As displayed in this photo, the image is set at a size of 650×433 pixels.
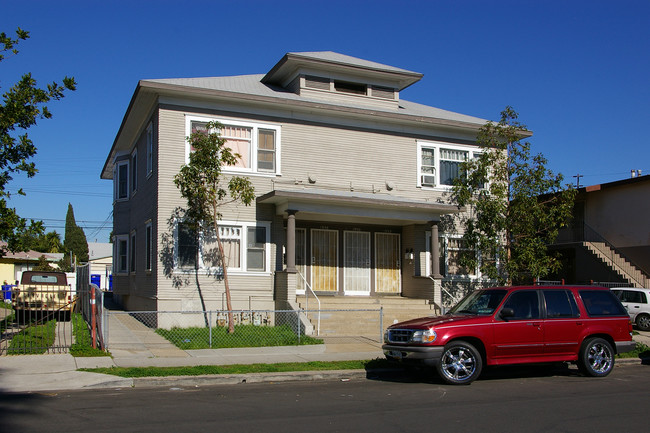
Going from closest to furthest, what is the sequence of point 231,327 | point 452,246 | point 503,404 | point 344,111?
point 503,404
point 231,327
point 344,111
point 452,246

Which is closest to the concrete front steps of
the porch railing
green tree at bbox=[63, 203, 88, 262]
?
the porch railing

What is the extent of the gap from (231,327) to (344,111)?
26.5 feet

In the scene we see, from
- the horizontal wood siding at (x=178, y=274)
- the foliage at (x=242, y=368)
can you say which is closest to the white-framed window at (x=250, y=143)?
the horizontal wood siding at (x=178, y=274)

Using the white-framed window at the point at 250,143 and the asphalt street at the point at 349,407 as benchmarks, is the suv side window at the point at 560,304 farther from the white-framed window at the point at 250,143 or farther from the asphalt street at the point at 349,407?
the white-framed window at the point at 250,143

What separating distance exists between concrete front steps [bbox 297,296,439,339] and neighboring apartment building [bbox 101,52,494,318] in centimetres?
55

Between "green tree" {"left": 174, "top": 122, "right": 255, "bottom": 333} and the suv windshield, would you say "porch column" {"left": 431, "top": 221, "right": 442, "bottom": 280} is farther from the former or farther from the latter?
the suv windshield

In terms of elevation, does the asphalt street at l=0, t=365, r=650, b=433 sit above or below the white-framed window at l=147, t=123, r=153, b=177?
below

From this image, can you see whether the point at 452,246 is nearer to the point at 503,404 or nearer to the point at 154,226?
the point at 154,226

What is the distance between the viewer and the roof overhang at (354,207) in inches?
727

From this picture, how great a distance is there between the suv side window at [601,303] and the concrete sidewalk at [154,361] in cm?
246

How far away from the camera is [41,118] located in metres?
13.9

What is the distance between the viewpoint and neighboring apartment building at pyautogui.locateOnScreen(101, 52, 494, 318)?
18.6 m

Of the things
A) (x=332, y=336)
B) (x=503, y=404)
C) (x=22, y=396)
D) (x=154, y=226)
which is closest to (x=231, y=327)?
(x=332, y=336)

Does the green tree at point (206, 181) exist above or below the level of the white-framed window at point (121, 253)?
above
